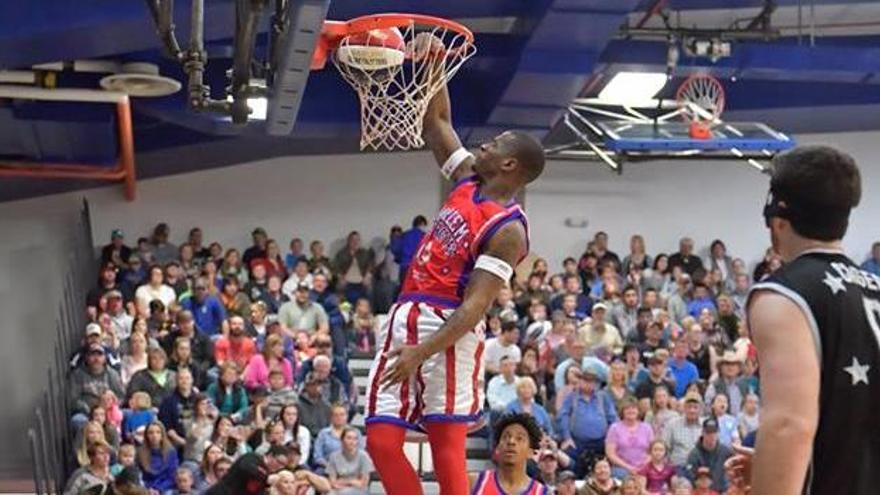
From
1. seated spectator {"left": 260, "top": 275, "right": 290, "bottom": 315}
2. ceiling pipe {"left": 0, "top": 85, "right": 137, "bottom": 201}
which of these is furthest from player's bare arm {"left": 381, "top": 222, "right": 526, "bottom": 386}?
seated spectator {"left": 260, "top": 275, "right": 290, "bottom": 315}

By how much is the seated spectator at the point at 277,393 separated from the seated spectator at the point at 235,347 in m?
0.70

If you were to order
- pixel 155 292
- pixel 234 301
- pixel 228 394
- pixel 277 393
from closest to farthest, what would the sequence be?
pixel 228 394
pixel 277 393
pixel 155 292
pixel 234 301

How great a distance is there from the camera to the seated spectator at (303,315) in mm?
16984

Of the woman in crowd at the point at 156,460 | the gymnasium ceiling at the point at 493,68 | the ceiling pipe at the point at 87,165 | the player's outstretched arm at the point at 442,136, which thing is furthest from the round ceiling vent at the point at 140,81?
the player's outstretched arm at the point at 442,136

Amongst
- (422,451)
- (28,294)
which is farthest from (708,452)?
(28,294)

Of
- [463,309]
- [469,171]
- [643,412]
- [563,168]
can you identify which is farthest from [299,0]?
[563,168]

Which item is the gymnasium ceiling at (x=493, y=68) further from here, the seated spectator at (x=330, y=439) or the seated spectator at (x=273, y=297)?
the seated spectator at (x=330, y=439)

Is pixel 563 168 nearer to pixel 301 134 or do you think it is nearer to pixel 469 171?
pixel 301 134

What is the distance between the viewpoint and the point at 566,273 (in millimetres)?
19750

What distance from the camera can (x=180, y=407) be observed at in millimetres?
13891

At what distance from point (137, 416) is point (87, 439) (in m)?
0.99

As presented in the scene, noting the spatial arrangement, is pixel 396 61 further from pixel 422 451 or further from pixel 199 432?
pixel 199 432

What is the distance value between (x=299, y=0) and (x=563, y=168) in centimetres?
1363

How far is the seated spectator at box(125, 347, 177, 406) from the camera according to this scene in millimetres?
14102
